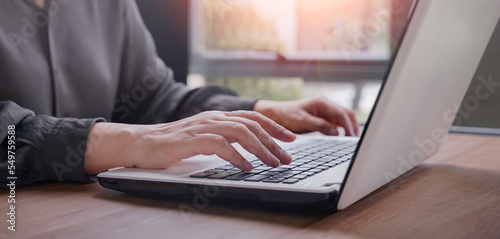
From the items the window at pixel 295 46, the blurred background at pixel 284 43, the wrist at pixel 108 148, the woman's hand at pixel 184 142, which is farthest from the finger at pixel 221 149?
the window at pixel 295 46

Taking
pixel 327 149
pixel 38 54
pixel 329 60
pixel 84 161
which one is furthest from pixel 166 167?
pixel 329 60

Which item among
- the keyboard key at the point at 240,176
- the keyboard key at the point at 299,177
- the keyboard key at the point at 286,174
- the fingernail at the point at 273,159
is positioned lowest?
the keyboard key at the point at 240,176

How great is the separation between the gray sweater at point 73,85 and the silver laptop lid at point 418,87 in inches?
16.6

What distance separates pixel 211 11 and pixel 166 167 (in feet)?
6.12

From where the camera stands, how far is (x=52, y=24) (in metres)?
1.14

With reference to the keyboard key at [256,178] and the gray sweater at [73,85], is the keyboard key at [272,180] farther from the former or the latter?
the gray sweater at [73,85]

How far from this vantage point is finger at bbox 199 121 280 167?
675 millimetres

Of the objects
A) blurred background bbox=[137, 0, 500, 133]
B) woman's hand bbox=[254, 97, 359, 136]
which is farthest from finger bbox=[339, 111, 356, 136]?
blurred background bbox=[137, 0, 500, 133]

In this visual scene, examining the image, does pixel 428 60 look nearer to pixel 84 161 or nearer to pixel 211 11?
pixel 84 161

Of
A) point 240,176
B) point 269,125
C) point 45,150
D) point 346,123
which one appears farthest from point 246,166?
point 346,123

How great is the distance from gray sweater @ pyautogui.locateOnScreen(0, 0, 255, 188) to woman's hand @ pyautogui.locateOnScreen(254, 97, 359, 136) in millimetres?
95

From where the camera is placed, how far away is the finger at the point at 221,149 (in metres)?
0.65

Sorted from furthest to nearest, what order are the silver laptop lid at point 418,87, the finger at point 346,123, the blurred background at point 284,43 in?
the blurred background at point 284,43, the finger at point 346,123, the silver laptop lid at point 418,87

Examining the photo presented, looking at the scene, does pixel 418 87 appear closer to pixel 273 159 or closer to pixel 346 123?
pixel 273 159
